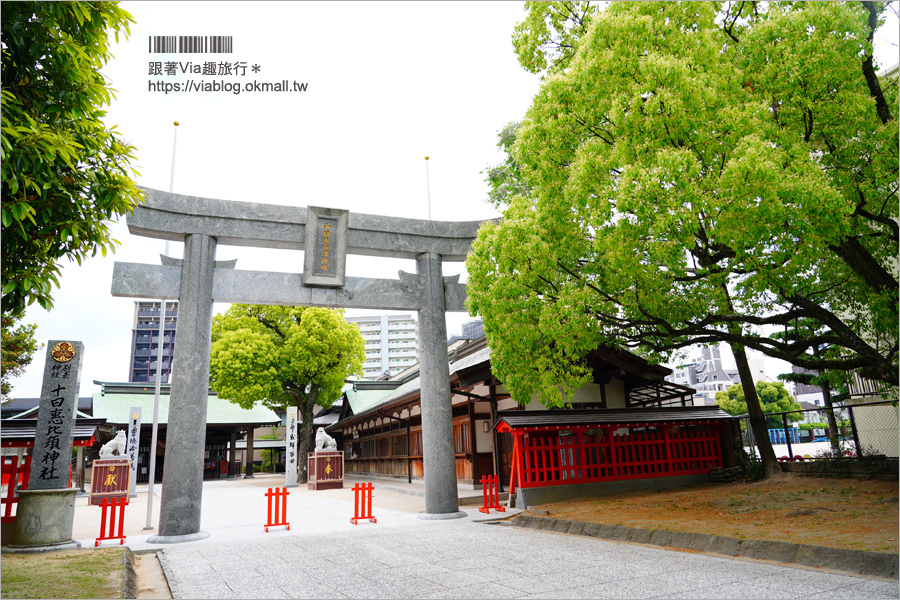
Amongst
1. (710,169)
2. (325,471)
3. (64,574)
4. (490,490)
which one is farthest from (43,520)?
(325,471)

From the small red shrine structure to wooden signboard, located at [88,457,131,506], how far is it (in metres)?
14.0

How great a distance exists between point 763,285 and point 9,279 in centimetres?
844

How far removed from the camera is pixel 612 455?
1370 cm

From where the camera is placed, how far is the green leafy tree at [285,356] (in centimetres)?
2408

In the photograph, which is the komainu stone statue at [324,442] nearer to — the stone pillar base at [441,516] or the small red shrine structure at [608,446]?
the small red shrine structure at [608,446]

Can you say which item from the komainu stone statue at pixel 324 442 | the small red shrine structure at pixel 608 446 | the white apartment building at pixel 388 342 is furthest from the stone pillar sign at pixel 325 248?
the white apartment building at pixel 388 342

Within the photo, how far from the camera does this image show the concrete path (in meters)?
5.39

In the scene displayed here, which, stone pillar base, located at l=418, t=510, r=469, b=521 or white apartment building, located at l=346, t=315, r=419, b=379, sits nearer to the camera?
stone pillar base, located at l=418, t=510, r=469, b=521

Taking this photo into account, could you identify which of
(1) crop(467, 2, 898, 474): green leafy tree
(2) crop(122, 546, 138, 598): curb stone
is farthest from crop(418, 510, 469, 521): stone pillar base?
(2) crop(122, 546, 138, 598): curb stone

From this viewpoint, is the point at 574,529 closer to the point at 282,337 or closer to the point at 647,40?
the point at 647,40

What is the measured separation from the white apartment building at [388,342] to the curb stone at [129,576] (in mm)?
102188

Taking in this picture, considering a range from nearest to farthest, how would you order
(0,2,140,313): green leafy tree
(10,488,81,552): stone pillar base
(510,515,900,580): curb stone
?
(0,2,140,313): green leafy tree → (510,515,900,580): curb stone → (10,488,81,552): stone pillar base

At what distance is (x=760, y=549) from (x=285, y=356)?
21313 millimetres

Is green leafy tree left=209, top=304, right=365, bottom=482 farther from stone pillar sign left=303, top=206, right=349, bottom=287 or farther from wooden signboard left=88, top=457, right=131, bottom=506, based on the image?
stone pillar sign left=303, top=206, right=349, bottom=287
